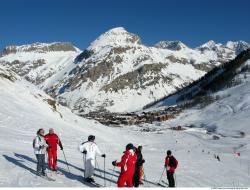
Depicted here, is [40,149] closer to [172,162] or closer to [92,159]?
[92,159]

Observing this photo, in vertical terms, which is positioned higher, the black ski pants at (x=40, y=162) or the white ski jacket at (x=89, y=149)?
the white ski jacket at (x=89, y=149)

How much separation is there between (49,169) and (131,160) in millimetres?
6627

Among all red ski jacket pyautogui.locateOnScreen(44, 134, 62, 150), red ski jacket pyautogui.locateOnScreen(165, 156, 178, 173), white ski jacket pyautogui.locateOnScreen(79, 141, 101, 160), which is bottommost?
red ski jacket pyautogui.locateOnScreen(165, 156, 178, 173)

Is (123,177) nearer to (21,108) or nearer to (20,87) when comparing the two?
(21,108)

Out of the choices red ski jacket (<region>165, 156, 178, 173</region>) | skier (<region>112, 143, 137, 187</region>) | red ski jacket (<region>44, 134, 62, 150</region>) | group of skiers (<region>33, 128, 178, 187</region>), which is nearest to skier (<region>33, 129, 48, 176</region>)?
group of skiers (<region>33, 128, 178, 187</region>)

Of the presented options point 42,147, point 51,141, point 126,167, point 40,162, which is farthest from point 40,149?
point 126,167

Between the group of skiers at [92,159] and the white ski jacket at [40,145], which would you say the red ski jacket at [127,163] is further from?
the white ski jacket at [40,145]

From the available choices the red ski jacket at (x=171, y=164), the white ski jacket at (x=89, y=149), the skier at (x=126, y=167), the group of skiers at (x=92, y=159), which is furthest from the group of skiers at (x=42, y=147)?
the red ski jacket at (x=171, y=164)

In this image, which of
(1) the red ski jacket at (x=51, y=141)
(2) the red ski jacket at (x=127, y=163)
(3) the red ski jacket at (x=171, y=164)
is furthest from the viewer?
(3) the red ski jacket at (x=171, y=164)

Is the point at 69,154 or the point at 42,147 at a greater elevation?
the point at 42,147

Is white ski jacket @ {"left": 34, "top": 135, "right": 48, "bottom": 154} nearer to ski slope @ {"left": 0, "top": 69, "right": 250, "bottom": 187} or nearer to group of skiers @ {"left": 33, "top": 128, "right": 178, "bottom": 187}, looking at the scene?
group of skiers @ {"left": 33, "top": 128, "right": 178, "bottom": 187}

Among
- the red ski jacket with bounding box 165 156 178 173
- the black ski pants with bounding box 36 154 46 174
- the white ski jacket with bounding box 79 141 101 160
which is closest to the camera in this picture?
the white ski jacket with bounding box 79 141 101 160

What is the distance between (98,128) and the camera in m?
74.5

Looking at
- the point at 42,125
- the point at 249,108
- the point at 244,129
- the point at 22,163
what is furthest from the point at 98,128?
the point at 249,108
